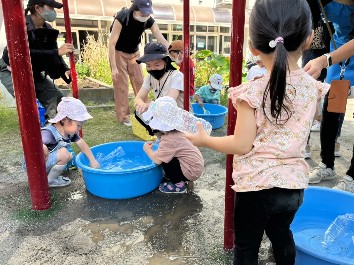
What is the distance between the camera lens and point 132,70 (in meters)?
4.78

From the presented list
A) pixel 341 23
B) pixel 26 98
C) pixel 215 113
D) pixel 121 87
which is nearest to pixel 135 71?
pixel 121 87

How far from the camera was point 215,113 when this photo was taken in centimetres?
503

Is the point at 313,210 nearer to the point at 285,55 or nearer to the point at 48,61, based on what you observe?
the point at 285,55

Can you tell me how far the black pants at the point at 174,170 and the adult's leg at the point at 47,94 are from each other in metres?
1.65

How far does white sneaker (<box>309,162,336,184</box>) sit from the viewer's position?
289 cm

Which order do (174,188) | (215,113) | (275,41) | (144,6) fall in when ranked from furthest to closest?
(215,113) < (144,6) < (174,188) < (275,41)

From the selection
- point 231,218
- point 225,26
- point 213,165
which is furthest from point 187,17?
point 225,26

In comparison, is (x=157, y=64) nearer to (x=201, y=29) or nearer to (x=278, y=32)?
(x=278, y=32)

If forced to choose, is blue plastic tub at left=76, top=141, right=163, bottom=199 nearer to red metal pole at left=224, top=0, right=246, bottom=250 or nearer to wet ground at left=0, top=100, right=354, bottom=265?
wet ground at left=0, top=100, right=354, bottom=265

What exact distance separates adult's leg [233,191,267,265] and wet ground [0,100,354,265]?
1.40 ft

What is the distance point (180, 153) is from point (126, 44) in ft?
8.15

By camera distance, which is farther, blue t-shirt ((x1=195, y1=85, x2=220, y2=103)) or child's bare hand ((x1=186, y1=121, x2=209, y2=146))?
blue t-shirt ((x1=195, y1=85, x2=220, y2=103))

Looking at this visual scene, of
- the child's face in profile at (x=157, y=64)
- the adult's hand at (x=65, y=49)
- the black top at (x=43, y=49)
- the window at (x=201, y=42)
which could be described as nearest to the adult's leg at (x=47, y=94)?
the black top at (x=43, y=49)


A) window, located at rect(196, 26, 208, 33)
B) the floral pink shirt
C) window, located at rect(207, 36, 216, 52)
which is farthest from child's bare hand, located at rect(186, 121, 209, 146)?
window, located at rect(207, 36, 216, 52)
